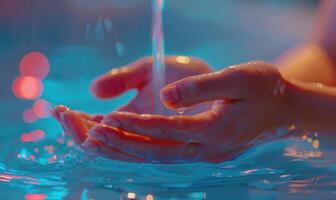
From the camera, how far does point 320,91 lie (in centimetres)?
78

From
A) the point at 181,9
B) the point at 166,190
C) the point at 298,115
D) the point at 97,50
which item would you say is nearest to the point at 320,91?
the point at 298,115

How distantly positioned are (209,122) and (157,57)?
268 millimetres

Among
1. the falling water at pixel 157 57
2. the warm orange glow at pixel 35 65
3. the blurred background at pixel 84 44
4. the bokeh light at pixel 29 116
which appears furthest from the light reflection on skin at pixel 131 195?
the warm orange glow at pixel 35 65

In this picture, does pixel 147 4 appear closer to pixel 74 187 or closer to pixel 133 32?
pixel 133 32

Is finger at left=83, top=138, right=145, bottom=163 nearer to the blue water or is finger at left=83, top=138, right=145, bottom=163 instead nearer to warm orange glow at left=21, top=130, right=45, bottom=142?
the blue water

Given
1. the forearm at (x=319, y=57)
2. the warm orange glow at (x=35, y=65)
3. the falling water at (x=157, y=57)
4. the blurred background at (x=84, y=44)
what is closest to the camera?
the falling water at (x=157, y=57)

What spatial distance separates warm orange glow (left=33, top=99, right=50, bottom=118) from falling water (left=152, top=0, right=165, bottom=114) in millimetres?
237

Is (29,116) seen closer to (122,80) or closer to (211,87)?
(122,80)

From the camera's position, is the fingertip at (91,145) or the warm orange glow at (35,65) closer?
the fingertip at (91,145)

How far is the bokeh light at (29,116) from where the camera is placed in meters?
1.03

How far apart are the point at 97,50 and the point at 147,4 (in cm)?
18

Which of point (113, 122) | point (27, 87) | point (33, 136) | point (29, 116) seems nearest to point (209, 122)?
point (113, 122)

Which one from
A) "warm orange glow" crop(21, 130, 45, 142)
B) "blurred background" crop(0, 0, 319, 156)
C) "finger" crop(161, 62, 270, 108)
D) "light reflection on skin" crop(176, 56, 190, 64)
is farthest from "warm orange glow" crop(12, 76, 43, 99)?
"finger" crop(161, 62, 270, 108)

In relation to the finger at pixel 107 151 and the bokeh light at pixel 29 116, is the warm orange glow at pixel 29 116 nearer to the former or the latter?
the bokeh light at pixel 29 116
